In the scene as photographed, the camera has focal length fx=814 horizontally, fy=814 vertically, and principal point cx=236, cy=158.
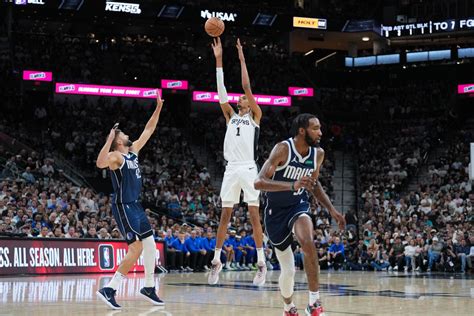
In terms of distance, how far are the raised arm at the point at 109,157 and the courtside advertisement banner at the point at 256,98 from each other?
78.9 feet

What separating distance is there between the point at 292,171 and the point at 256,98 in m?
27.6

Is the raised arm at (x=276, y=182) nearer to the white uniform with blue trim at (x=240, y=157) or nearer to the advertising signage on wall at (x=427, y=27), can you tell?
the white uniform with blue trim at (x=240, y=157)

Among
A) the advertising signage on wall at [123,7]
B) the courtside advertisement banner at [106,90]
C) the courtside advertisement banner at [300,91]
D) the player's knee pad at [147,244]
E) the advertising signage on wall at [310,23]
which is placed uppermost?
the advertising signage on wall at [310,23]

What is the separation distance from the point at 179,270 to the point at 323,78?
73.5ft

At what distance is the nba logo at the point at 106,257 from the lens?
2047 centimetres

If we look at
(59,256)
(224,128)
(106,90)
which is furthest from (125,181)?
(224,128)

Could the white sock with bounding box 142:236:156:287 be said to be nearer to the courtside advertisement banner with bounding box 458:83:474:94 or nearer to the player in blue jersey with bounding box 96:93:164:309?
the player in blue jersey with bounding box 96:93:164:309

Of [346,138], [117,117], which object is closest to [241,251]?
[117,117]

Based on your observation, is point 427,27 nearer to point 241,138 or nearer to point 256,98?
point 256,98

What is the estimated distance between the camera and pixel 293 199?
351 inches

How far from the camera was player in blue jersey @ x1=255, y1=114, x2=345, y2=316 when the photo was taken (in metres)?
8.52

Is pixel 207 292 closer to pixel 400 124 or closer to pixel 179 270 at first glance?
pixel 179 270

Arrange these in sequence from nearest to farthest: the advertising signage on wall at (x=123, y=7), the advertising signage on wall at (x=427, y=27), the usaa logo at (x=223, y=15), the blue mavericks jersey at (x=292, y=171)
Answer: the blue mavericks jersey at (x=292, y=171) < the advertising signage on wall at (x=123, y=7) < the usaa logo at (x=223, y=15) < the advertising signage on wall at (x=427, y=27)

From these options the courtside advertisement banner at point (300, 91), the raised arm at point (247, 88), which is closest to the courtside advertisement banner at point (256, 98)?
the courtside advertisement banner at point (300, 91)
